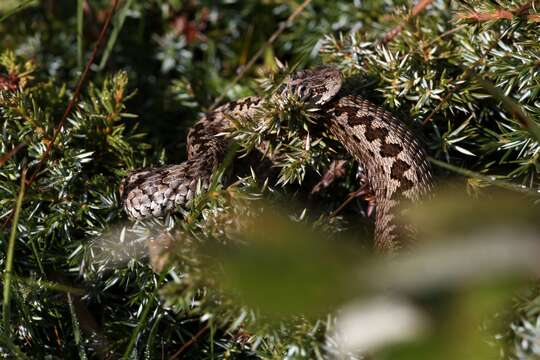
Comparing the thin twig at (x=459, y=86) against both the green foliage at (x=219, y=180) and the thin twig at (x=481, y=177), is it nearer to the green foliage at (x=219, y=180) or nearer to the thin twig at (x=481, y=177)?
the green foliage at (x=219, y=180)

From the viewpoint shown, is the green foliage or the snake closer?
the green foliage

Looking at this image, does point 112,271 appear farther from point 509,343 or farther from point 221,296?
point 509,343

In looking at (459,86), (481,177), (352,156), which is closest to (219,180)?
(352,156)

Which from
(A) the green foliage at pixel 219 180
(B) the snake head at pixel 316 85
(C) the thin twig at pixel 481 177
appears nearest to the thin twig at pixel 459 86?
(A) the green foliage at pixel 219 180

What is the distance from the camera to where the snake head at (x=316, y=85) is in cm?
315

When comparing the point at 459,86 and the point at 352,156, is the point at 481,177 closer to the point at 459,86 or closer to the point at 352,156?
the point at 459,86

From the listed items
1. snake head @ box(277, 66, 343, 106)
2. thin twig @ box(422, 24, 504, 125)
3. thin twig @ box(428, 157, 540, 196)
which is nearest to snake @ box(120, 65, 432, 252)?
snake head @ box(277, 66, 343, 106)

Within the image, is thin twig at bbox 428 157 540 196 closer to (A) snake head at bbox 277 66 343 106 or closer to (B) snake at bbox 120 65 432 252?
(B) snake at bbox 120 65 432 252

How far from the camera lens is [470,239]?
676 millimetres

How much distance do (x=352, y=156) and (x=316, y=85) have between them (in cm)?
43

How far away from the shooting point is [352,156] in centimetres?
320

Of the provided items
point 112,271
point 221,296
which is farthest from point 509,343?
point 112,271

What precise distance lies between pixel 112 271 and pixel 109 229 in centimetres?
21

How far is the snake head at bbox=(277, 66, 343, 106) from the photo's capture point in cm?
315
